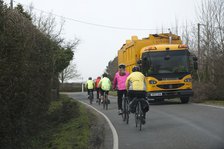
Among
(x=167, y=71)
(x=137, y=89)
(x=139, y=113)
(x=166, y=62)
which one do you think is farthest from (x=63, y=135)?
(x=166, y=62)

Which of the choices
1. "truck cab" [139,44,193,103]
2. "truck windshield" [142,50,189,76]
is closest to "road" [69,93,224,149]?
"truck cab" [139,44,193,103]

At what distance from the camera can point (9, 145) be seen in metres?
7.91

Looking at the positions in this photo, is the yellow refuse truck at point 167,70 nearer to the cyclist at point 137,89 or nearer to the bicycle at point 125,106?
the bicycle at point 125,106

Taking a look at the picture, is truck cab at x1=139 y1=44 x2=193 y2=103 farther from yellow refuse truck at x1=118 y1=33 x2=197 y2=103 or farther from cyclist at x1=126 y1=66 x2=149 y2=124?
cyclist at x1=126 y1=66 x2=149 y2=124

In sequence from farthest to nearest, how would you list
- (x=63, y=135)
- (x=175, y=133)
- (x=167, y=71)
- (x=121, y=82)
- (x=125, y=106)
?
(x=167, y=71) → (x=121, y=82) → (x=125, y=106) → (x=63, y=135) → (x=175, y=133)

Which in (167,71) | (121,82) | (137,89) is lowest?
(137,89)

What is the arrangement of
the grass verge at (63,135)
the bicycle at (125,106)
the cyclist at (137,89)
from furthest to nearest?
the bicycle at (125,106), the cyclist at (137,89), the grass verge at (63,135)

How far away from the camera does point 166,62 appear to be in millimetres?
19859

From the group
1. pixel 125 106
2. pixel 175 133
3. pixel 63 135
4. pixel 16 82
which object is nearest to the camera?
pixel 16 82

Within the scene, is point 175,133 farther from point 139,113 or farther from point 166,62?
point 166,62

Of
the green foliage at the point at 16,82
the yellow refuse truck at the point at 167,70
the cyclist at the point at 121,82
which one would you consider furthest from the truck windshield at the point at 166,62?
the green foliage at the point at 16,82

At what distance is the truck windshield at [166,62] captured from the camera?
64.7ft

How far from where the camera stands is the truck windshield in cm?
1973

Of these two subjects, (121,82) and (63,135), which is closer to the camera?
(63,135)
